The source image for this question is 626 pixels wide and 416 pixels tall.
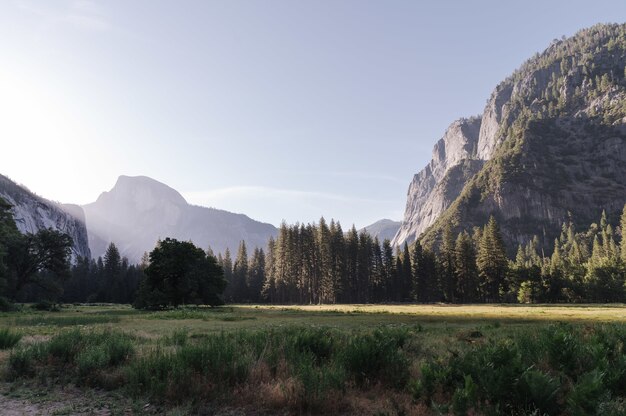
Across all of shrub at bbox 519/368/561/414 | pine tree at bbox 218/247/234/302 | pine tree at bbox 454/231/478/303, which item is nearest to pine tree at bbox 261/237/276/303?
pine tree at bbox 218/247/234/302

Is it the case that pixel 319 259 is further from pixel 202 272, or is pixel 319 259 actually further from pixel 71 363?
pixel 71 363

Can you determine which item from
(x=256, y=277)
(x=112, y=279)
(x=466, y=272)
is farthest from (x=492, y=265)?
(x=112, y=279)

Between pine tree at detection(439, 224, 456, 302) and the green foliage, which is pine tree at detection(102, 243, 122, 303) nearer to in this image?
pine tree at detection(439, 224, 456, 302)

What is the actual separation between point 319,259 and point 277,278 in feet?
44.1

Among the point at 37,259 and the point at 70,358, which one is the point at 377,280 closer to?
the point at 37,259

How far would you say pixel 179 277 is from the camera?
62500mm

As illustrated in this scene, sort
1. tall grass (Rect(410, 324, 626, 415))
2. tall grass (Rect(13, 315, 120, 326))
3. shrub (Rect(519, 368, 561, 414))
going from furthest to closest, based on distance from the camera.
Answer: tall grass (Rect(13, 315, 120, 326)) → shrub (Rect(519, 368, 561, 414)) → tall grass (Rect(410, 324, 626, 415))

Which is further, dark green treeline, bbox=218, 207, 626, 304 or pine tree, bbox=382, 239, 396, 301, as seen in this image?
pine tree, bbox=382, 239, 396, 301

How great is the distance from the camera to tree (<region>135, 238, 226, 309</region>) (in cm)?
6100

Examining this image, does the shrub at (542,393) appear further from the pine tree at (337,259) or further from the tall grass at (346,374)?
the pine tree at (337,259)

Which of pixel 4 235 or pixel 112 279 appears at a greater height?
pixel 4 235

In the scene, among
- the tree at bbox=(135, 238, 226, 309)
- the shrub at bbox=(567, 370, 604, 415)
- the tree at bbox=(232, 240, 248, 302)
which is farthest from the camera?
the tree at bbox=(232, 240, 248, 302)

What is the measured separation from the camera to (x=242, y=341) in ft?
40.6

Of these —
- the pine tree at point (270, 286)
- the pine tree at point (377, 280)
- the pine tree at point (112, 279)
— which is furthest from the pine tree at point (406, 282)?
the pine tree at point (112, 279)
